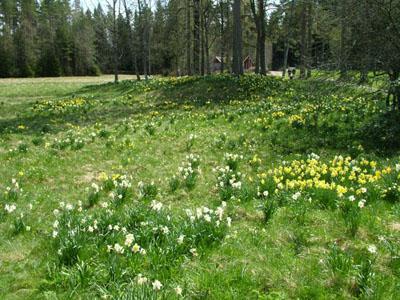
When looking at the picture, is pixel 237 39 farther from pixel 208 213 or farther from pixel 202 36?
pixel 208 213

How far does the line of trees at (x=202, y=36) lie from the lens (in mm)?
10969

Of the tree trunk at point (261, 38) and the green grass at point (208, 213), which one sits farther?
the tree trunk at point (261, 38)

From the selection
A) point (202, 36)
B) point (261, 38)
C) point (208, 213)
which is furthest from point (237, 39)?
point (208, 213)

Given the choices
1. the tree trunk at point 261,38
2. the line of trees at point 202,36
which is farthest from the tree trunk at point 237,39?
the tree trunk at point 261,38

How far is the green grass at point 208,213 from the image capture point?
4.43m

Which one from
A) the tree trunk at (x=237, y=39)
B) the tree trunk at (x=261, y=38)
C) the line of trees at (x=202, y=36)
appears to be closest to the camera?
the line of trees at (x=202, y=36)

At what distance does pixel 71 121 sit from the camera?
17.2m

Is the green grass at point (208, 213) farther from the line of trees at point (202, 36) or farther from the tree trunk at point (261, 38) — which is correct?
the tree trunk at point (261, 38)

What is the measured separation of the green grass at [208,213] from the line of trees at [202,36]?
1.61 metres

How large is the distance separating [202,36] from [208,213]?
37.1 meters

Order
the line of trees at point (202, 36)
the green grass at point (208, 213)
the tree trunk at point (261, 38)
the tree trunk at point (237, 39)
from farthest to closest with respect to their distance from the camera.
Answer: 1. the tree trunk at point (261, 38)
2. the tree trunk at point (237, 39)
3. the line of trees at point (202, 36)
4. the green grass at point (208, 213)

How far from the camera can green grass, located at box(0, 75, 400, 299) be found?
14.5 ft

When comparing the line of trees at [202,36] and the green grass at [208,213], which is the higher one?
the line of trees at [202,36]

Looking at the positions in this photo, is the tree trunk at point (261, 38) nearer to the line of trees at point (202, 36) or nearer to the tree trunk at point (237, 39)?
the line of trees at point (202, 36)
